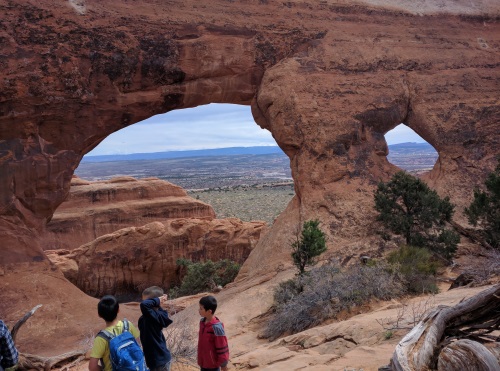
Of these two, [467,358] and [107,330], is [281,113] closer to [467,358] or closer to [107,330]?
[107,330]

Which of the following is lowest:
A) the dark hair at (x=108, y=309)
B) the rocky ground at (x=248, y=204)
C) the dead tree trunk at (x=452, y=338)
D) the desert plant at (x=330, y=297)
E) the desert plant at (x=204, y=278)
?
the rocky ground at (x=248, y=204)

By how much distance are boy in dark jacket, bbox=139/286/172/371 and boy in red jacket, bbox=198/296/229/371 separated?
0.38 meters

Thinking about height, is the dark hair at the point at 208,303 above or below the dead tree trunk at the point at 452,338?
below

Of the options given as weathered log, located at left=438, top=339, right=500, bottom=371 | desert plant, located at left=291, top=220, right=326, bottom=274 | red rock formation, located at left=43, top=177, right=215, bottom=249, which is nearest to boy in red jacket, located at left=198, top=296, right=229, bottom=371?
weathered log, located at left=438, top=339, right=500, bottom=371

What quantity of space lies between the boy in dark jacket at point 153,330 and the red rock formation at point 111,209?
2473cm

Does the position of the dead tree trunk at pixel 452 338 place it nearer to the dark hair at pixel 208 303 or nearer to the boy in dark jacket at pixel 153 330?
the dark hair at pixel 208 303

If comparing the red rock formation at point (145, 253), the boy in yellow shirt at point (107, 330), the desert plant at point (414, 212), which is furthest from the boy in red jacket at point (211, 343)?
the red rock formation at point (145, 253)

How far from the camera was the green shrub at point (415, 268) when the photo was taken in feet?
31.6

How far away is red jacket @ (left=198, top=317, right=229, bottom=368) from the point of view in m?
4.88

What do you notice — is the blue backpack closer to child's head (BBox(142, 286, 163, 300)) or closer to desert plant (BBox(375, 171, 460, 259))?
child's head (BBox(142, 286, 163, 300))

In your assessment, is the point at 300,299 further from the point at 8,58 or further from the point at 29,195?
the point at 8,58

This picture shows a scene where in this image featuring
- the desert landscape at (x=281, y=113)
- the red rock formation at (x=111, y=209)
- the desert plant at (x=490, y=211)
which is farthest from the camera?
the red rock formation at (x=111, y=209)

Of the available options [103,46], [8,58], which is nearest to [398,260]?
[103,46]

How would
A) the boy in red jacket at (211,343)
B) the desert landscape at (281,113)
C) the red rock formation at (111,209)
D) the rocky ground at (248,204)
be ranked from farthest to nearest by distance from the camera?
1. the rocky ground at (248,204)
2. the red rock formation at (111,209)
3. the desert landscape at (281,113)
4. the boy in red jacket at (211,343)
